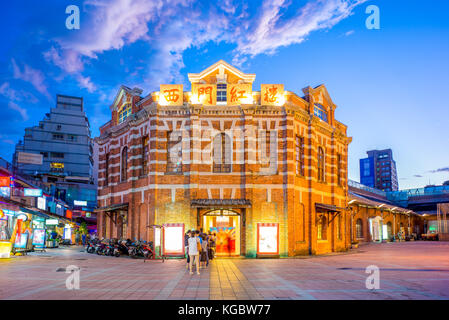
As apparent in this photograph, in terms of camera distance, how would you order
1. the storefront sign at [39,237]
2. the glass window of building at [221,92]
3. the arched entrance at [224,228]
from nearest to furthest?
the arched entrance at [224,228] → the glass window of building at [221,92] → the storefront sign at [39,237]

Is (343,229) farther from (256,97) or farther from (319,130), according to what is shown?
(256,97)

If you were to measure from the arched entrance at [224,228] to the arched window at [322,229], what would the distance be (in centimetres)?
704

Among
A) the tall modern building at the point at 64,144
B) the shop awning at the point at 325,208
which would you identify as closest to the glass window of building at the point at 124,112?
the shop awning at the point at 325,208

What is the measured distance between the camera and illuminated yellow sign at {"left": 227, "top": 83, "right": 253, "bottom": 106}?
26250mm

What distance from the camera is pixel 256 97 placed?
87.2 ft

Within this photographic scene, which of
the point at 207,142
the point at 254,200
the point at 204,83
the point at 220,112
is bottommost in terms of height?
the point at 254,200

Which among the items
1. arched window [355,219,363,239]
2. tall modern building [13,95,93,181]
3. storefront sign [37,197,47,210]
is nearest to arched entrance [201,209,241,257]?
storefront sign [37,197,47,210]

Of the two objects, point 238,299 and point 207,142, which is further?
point 207,142

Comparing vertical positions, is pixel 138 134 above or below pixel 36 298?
above

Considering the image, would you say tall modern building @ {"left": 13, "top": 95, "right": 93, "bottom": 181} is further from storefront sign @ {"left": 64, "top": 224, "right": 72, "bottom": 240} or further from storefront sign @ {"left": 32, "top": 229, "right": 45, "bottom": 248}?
storefront sign @ {"left": 32, "top": 229, "right": 45, "bottom": 248}

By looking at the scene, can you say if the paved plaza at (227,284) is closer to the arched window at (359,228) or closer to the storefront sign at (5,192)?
the storefront sign at (5,192)

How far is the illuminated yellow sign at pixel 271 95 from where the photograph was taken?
26.3 meters

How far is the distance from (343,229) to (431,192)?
55.1 m

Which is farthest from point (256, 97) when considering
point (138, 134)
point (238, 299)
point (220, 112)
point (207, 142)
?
point (238, 299)
